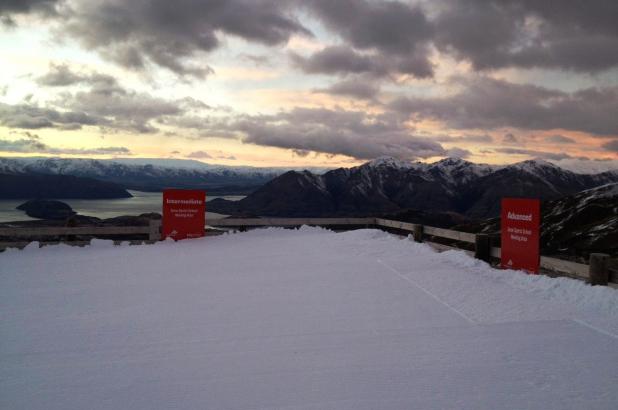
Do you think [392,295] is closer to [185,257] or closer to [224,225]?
[185,257]

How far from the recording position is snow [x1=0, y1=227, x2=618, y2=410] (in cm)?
499

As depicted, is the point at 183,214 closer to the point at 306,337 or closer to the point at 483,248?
the point at 483,248

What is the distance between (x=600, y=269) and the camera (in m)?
8.73

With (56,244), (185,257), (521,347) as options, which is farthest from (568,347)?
(56,244)

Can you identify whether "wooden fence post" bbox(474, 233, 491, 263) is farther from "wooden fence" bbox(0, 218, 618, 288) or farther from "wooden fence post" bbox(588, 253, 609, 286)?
"wooden fence post" bbox(588, 253, 609, 286)

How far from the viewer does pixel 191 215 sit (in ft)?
54.5

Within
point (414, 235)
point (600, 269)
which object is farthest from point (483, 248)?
point (414, 235)

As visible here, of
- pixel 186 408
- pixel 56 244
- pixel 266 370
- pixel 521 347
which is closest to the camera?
pixel 186 408

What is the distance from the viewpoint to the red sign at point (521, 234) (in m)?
10.3

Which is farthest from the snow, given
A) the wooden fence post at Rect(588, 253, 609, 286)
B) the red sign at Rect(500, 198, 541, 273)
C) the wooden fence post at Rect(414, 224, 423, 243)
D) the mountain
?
the mountain

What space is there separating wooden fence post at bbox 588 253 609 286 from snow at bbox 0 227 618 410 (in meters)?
0.31

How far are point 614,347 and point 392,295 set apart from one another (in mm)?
3572

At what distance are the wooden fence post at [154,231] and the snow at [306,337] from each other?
427 centimetres

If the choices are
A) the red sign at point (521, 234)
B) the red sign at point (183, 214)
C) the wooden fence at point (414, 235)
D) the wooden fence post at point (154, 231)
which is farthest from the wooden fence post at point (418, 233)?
the wooden fence post at point (154, 231)
